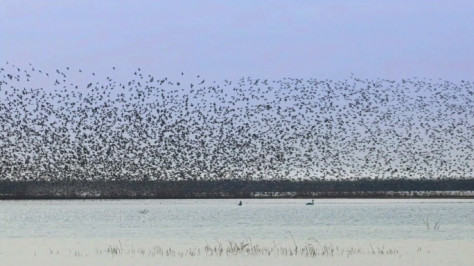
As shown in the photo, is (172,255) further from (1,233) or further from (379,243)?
(1,233)

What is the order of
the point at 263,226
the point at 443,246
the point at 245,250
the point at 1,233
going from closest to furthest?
the point at 245,250 → the point at 443,246 → the point at 1,233 → the point at 263,226

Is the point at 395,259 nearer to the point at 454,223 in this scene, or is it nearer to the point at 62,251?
the point at 62,251

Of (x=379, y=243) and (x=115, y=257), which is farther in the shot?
(x=379, y=243)

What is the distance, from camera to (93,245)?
50.5 meters

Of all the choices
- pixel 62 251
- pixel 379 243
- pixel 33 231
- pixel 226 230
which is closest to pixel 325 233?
pixel 226 230

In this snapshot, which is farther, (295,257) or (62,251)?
(62,251)

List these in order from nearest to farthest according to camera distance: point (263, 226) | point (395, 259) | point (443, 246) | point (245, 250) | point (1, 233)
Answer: point (395, 259), point (245, 250), point (443, 246), point (1, 233), point (263, 226)

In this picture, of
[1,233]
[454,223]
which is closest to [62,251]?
[1,233]

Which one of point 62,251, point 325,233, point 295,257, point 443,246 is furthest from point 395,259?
point 325,233

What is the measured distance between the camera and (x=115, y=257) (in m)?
42.9

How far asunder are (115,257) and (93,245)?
7.81 meters

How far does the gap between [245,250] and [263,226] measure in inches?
1063

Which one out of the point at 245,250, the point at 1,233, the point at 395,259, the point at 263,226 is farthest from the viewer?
the point at 263,226

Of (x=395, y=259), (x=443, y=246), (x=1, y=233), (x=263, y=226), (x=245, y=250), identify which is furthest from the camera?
(x=263, y=226)
